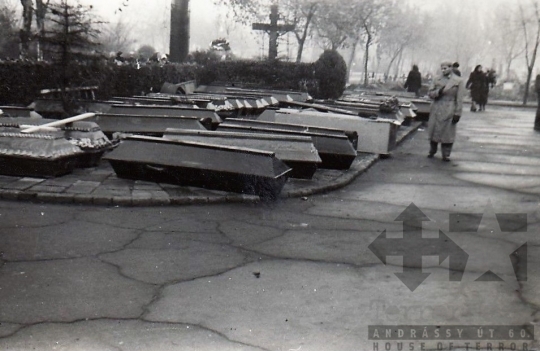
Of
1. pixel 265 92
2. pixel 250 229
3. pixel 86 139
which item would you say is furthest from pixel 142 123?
pixel 265 92

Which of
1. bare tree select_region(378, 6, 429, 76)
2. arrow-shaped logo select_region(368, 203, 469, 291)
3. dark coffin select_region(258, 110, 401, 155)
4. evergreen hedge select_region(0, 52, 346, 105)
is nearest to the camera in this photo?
arrow-shaped logo select_region(368, 203, 469, 291)

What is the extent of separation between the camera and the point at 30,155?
722cm

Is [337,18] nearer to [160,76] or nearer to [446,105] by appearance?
[160,76]

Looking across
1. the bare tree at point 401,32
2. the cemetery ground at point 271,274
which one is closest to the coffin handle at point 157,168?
the cemetery ground at point 271,274

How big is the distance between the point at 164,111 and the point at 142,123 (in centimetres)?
85

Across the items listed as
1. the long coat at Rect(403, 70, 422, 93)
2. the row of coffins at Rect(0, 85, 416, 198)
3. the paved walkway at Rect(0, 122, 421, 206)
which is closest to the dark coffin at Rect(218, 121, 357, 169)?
the row of coffins at Rect(0, 85, 416, 198)

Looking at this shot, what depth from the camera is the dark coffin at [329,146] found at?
913 centimetres

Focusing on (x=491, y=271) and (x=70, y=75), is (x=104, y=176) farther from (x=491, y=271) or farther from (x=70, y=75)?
(x=491, y=271)

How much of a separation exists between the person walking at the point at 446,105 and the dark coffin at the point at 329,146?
2503 millimetres

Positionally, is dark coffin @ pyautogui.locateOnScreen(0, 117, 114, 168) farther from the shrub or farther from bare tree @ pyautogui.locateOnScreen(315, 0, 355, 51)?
bare tree @ pyautogui.locateOnScreen(315, 0, 355, 51)

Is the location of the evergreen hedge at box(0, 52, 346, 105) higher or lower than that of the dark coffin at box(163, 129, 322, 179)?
higher

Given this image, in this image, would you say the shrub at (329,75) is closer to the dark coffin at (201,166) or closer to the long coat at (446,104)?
the long coat at (446,104)

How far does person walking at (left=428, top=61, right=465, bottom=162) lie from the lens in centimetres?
1077

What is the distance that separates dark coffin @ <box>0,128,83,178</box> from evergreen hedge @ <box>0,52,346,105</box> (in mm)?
3234
